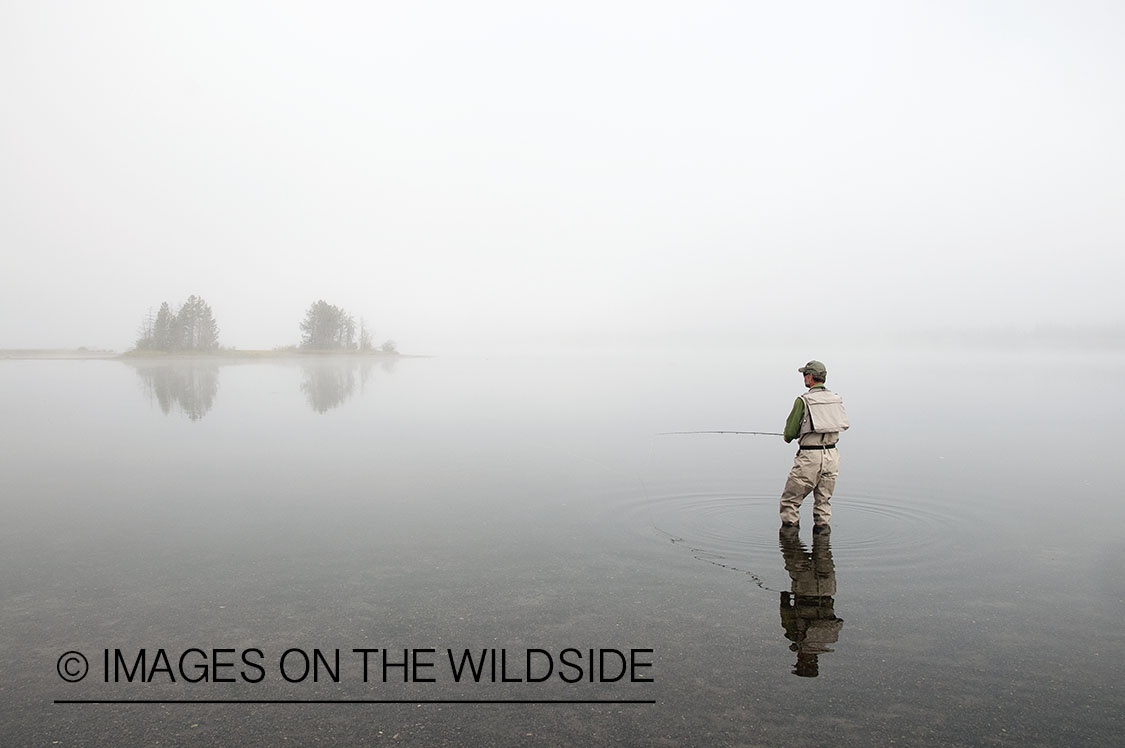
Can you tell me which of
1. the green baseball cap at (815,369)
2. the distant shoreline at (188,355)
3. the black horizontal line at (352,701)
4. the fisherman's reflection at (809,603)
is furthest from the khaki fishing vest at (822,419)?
the distant shoreline at (188,355)

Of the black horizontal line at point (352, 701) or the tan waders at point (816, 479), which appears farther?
the tan waders at point (816, 479)

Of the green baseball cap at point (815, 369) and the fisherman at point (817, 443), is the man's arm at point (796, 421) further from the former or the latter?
the green baseball cap at point (815, 369)

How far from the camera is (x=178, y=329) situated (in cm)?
11475

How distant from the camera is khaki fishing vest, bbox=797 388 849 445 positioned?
1102cm

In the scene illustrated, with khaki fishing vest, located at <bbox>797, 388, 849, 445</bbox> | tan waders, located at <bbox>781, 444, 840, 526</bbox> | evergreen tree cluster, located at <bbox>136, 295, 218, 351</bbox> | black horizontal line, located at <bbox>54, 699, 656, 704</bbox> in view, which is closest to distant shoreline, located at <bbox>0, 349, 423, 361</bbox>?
evergreen tree cluster, located at <bbox>136, 295, 218, 351</bbox>

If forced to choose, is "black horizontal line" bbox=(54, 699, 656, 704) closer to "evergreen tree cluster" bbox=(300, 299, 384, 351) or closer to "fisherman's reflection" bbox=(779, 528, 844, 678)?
"fisherman's reflection" bbox=(779, 528, 844, 678)

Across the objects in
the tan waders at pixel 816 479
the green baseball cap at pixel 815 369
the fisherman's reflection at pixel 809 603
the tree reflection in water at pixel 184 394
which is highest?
the green baseball cap at pixel 815 369

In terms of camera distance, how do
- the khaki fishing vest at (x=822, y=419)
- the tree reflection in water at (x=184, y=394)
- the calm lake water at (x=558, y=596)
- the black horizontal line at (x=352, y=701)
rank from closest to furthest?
the calm lake water at (x=558, y=596), the black horizontal line at (x=352, y=701), the khaki fishing vest at (x=822, y=419), the tree reflection in water at (x=184, y=394)

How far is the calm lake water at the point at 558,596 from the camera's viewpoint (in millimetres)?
5621

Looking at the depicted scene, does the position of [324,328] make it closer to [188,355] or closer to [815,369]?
[188,355]

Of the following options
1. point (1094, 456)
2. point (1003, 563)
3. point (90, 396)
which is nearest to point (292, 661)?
point (1003, 563)

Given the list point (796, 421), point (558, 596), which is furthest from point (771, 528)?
point (558, 596)

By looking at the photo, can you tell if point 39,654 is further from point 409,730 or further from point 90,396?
point 90,396

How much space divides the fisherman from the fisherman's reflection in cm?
67
